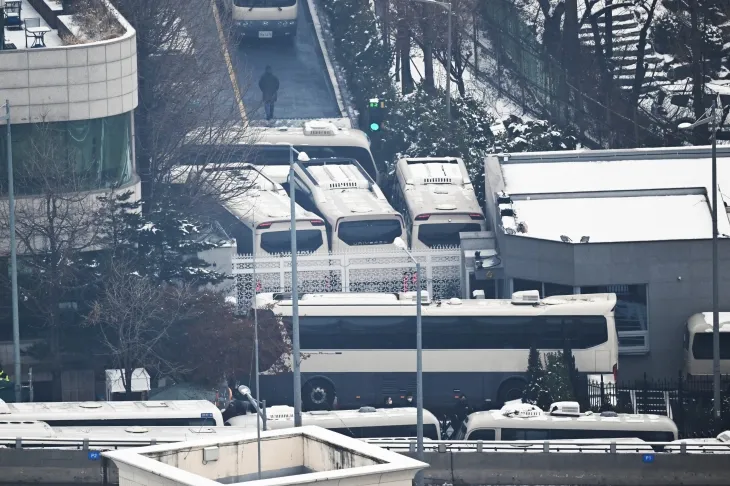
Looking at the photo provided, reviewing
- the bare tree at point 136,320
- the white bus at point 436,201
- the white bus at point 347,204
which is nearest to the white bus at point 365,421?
the bare tree at point 136,320

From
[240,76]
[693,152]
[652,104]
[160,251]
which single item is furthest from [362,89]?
[160,251]

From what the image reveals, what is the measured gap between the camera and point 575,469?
37781 mm

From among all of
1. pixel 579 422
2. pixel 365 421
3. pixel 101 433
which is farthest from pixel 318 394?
pixel 101 433

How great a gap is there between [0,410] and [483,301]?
1160 centimetres

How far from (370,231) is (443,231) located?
2.02 metres

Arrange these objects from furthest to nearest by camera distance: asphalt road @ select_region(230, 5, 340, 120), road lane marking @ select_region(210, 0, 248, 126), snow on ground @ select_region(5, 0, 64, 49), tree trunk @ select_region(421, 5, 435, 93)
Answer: asphalt road @ select_region(230, 5, 340, 120) → tree trunk @ select_region(421, 5, 435, 93) → road lane marking @ select_region(210, 0, 248, 126) → snow on ground @ select_region(5, 0, 64, 49)

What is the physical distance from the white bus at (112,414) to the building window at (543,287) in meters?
11.0

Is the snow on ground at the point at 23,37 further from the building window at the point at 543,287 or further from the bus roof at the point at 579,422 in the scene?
the bus roof at the point at 579,422

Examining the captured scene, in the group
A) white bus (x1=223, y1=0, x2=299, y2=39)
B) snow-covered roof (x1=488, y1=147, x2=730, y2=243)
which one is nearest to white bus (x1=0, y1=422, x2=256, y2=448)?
snow-covered roof (x1=488, y1=147, x2=730, y2=243)

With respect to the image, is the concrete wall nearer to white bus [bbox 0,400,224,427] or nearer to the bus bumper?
white bus [bbox 0,400,224,427]

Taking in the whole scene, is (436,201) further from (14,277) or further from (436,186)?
(14,277)

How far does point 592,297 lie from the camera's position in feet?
147

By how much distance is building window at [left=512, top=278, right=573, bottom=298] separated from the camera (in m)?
47.5

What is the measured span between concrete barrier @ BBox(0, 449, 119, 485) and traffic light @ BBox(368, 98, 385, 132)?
2709cm
